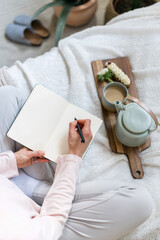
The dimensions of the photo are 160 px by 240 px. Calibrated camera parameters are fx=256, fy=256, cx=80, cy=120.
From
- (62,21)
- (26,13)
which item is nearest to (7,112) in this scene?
(62,21)

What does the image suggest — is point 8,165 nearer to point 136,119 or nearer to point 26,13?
point 136,119

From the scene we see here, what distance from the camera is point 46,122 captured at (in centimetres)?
96

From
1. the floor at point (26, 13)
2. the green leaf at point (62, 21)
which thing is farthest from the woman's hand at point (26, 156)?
the floor at point (26, 13)

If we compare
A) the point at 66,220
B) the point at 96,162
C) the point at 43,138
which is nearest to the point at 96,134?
the point at 96,162

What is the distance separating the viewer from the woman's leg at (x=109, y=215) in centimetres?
83

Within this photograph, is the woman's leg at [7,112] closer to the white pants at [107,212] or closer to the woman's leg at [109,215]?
the white pants at [107,212]

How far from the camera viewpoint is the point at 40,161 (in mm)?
931

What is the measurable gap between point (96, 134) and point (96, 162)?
0.36ft

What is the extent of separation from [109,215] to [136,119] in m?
0.33

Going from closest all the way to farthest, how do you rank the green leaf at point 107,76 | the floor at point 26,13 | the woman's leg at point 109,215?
the woman's leg at point 109,215, the green leaf at point 107,76, the floor at point 26,13

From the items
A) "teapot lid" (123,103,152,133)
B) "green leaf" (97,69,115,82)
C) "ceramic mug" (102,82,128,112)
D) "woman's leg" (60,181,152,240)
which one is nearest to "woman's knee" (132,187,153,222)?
"woman's leg" (60,181,152,240)

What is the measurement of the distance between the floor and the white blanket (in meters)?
0.44

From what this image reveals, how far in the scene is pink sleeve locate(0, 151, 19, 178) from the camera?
878 mm

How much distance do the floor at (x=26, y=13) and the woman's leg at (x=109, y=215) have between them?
3.39 ft
